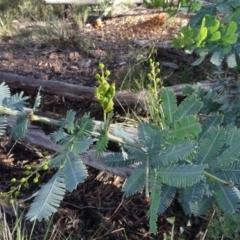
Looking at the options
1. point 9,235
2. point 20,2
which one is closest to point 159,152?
point 9,235

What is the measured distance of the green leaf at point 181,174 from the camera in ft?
5.70

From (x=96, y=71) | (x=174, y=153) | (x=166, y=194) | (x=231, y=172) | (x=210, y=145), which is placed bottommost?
(x=96, y=71)

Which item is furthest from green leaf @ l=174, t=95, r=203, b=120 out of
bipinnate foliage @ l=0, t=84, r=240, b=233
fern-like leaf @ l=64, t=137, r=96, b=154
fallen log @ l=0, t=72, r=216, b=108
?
fallen log @ l=0, t=72, r=216, b=108

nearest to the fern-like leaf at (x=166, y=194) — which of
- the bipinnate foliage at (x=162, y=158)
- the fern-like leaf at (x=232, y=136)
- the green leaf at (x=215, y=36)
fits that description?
the bipinnate foliage at (x=162, y=158)

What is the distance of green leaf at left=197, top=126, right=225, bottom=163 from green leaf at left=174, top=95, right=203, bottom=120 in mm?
107

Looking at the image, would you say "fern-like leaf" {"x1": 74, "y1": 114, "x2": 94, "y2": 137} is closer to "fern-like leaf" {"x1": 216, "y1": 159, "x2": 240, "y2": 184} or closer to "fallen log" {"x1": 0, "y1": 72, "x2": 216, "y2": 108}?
"fern-like leaf" {"x1": 216, "y1": 159, "x2": 240, "y2": 184}

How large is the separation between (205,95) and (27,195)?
133 cm

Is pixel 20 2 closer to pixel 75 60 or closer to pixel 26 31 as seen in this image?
pixel 26 31

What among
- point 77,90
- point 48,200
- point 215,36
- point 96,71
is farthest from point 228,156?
point 96,71

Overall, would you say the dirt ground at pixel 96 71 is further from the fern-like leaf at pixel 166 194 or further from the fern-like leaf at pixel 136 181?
the fern-like leaf at pixel 136 181

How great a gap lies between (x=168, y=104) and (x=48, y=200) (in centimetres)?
67

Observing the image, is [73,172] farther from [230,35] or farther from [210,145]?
[230,35]

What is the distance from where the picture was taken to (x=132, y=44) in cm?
538

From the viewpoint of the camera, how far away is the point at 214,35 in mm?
2125
